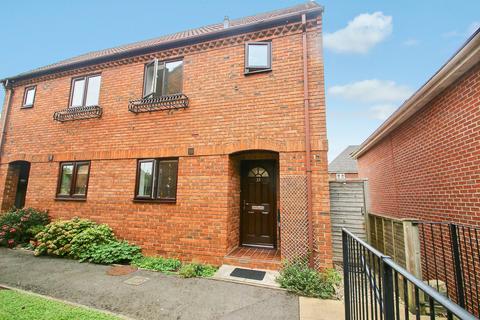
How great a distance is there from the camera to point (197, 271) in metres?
4.90

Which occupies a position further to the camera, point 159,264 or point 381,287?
point 159,264

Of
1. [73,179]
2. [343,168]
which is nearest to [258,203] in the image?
[73,179]

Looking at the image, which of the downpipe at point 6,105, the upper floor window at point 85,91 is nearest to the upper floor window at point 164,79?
the upper floor window at point 85,91

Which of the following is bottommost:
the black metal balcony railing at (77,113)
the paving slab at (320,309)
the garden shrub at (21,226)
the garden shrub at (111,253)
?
the paving slab at (320,309)

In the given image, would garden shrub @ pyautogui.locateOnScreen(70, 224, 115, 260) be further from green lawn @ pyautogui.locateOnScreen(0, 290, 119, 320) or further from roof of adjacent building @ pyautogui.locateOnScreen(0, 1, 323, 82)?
roof of adjacent building @ pyautogui.locateOnScreen(0, 1, 323, 82)

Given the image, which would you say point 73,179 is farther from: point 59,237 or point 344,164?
point 344,164

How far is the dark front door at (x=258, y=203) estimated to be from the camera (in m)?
6.01

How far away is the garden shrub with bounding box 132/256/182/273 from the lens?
5148mm

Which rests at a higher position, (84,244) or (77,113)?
(77,113)

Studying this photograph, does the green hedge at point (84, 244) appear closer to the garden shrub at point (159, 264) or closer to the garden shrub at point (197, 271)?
the garden shrub at point (159, 264)

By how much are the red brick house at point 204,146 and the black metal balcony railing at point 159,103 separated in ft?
0.11

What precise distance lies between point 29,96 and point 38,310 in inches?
353

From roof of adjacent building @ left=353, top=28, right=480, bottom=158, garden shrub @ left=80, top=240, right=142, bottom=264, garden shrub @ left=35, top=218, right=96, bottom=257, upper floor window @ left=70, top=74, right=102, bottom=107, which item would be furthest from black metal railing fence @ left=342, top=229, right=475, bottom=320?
upper floor window @ left=70, top=74, right=102, bottom=107

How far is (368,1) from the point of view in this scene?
28.6 feet
